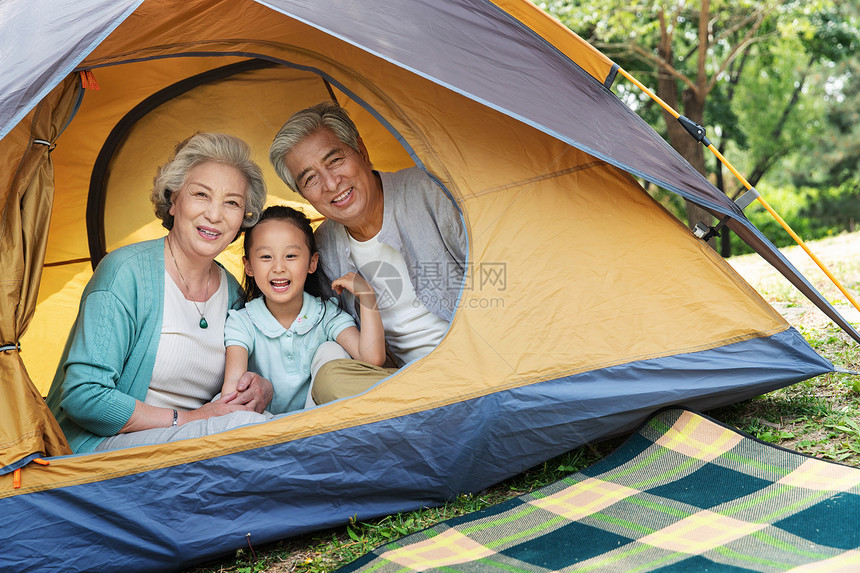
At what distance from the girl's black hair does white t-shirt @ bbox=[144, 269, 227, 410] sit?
21cm

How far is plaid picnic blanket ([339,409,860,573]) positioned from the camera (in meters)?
1.54

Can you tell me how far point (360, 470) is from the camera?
1.96 m

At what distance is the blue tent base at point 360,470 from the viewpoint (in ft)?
5.83

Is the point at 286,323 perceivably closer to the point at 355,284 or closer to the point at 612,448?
the point at 355,284

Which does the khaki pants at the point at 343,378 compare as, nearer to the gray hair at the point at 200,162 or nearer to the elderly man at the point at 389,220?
the elderly man at the point at 389,220

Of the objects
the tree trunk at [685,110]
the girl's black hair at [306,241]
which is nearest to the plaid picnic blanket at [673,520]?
the girl's black hair at [306,241]

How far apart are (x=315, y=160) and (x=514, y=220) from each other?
78cm

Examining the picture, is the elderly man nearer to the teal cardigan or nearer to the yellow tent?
the yellow tent

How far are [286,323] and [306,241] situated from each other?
0.31 meters

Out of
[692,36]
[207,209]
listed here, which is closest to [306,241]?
[207,209]

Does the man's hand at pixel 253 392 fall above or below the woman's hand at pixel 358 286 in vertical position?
below

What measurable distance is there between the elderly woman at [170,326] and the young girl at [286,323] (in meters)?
0.06

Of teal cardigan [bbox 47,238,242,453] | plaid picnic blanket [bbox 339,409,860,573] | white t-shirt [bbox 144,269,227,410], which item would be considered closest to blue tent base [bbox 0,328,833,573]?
plaid picnic blanket [bbox 339,409,860,573]

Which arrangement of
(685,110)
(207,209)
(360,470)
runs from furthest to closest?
1. (685,110)
2. (207,209)
3. (360,470)
